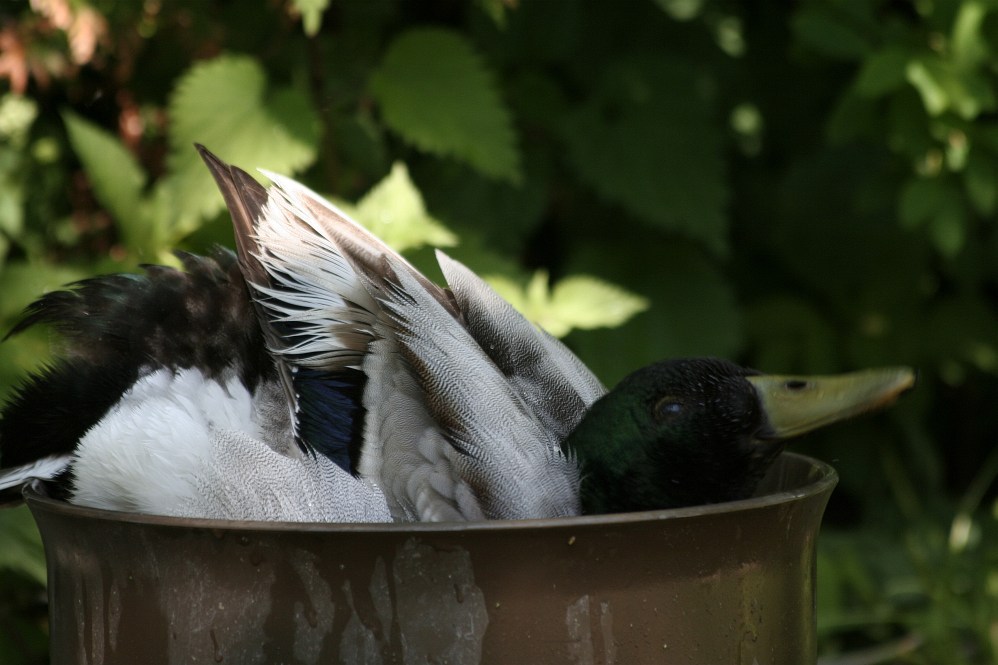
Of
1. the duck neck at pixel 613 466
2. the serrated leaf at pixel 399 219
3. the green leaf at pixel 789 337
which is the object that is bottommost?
the green leaf at pixel 789 337

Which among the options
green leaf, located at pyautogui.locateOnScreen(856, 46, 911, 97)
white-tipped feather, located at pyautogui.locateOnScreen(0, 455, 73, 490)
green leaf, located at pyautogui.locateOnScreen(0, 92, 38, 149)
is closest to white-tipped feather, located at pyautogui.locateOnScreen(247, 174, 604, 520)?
white-tipped feather, located at pyautogui.locateOnScreen(0, 455, 73, 490)

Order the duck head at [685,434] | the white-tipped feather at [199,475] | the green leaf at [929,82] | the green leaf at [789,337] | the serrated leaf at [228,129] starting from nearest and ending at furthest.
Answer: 1. the white-tipped feather at [199,475]
2. the duck head at [685,434]
3. the serrated leaf at [228,129]
4. the green leaf at [929,82]
5. the green leaf at [789,337]

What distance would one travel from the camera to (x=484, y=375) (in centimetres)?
93

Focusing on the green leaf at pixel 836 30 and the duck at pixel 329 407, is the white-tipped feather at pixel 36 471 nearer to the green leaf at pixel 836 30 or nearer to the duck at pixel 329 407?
the duck at pixel 329 407

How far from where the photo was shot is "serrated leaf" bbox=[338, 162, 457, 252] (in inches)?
55.1

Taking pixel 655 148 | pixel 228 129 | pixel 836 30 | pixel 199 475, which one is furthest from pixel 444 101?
pixel 199 475

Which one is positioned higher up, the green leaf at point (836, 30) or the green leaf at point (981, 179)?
the green leaf at point (836, 30)

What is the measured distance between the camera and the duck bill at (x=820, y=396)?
912mm

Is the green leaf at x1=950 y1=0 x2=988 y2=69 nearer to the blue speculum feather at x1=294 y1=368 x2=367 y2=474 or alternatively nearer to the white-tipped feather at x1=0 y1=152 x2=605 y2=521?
the white-tipped feather at x1=0 y1=152 x2=605 y2=521

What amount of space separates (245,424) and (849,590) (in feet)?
6.19

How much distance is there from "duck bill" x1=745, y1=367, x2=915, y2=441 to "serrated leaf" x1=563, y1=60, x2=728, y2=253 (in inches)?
48.5

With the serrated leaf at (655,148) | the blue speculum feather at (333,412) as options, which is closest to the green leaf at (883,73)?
the serrated leaf at (655,148)

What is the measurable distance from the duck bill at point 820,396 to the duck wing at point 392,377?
0.19 meters

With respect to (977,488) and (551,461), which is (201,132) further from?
(977,488)
